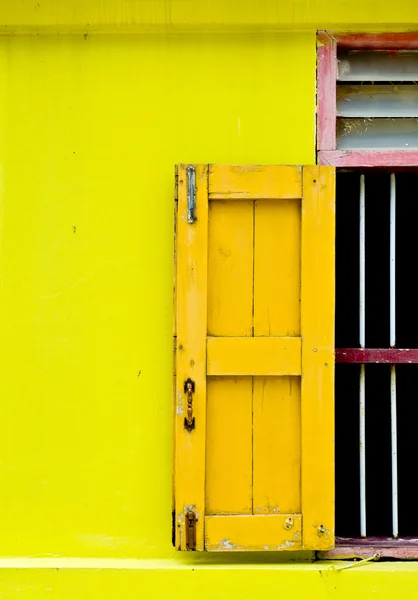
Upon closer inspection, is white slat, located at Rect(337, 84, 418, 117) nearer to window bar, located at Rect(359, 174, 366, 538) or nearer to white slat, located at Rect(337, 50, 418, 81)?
white slat, located at Rect(337, 50, 418, 81)

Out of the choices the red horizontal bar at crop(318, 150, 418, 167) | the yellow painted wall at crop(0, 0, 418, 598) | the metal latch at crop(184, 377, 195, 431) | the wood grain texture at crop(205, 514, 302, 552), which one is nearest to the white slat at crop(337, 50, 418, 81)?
the yellow painted wall at crop(0, 0, 418, 598)

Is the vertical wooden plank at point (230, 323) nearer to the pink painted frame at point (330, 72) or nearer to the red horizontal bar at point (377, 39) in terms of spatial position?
the pink painted frame at point (330, 72)

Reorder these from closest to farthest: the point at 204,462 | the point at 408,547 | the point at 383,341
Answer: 1. the point at 204,462
2. the point at 408,547
3. the point at 383,341

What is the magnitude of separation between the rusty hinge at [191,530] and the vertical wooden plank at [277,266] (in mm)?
739

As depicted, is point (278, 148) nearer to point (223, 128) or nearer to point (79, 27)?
point (223, 128)

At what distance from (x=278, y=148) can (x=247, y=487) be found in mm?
1339

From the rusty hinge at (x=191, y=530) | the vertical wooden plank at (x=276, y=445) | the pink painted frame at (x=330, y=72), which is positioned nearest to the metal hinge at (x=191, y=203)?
the pink painted frame at (x=330, y=72)

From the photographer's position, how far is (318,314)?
2482 millimetres

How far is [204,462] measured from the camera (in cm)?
245

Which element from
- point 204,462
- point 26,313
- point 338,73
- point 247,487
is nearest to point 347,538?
point 247,487

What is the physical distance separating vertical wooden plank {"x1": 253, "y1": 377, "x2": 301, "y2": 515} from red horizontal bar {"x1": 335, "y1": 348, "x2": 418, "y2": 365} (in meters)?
0.26

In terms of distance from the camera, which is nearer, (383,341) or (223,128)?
(223,128)

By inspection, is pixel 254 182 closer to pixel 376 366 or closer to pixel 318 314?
pixel 318 314

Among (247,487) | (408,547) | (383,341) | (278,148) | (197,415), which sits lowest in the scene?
(408,547)
